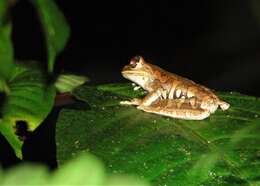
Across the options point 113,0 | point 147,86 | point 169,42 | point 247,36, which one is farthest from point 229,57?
point 147,86

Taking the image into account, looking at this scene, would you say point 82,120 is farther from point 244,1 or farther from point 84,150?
point 244,1

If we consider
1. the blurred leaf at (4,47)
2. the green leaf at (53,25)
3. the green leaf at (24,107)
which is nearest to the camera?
the blurred leaf at (4,47)

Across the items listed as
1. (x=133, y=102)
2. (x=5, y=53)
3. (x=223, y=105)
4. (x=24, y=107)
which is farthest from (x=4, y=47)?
(x=223, y=105)

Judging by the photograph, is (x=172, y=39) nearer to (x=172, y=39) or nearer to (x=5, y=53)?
(x=172, y=39)

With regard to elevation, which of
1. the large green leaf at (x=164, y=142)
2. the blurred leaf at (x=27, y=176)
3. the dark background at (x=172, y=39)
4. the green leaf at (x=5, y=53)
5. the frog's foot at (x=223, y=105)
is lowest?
the dark background at (x=172, y=39)

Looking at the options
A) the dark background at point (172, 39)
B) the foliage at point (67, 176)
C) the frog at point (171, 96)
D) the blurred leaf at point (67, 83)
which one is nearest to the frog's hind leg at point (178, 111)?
the frog at point (171, 96)

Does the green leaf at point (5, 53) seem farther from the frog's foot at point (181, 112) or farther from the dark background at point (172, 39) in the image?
the dark background at point (172, 39)
